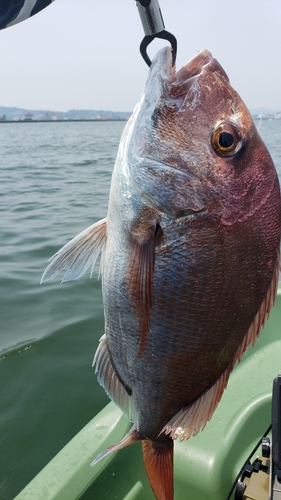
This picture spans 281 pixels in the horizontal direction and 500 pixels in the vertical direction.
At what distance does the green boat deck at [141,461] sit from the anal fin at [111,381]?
3.34 ft

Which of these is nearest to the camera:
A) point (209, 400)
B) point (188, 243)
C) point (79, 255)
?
point (188, 243)

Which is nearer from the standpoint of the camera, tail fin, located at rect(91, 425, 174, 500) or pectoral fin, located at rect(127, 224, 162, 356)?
pectoral fin, located at rect(127, 224, 162, 356)

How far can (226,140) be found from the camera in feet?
4.30

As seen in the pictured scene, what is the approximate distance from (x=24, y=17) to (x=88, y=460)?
7.54 feet

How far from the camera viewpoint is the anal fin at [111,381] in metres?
1.54

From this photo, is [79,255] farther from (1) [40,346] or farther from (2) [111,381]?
(1) [40,346]

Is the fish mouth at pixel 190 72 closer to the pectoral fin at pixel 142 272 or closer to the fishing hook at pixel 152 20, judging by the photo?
the fishing hook at pixel 152 20

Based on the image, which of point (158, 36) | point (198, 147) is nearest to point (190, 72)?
point (158, 36)

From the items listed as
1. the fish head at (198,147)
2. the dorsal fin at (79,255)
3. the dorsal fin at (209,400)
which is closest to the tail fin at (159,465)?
the dorsal fin at (209,400)

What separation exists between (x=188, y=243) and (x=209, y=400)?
518 mm

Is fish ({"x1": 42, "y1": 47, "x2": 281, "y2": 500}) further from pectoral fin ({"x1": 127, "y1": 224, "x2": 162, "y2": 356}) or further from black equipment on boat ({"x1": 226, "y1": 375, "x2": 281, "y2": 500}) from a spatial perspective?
black equipment on boat ({"x1": 226, "y1": 375, "x2": 281, "y2": 500})

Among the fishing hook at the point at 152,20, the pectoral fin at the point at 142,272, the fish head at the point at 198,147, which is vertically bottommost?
the pectoral fin at the point at 142,272

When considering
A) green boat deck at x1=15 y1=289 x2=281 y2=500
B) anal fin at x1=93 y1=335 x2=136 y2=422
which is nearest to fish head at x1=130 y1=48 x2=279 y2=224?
anal fin at x1=93 y1=335 x2=136 y2=422

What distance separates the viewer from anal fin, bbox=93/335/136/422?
1541mm
